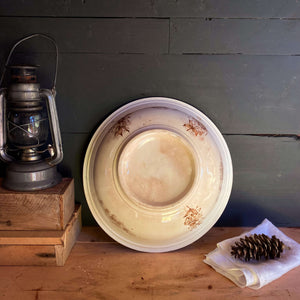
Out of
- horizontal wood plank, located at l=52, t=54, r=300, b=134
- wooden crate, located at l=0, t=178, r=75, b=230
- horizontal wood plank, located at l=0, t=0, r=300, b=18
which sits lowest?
wooden crate, located at l=0, t=178, r=75, b=230

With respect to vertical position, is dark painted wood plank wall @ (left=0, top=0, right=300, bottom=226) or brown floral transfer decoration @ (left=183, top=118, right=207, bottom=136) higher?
dark painted wood plank wall @ (left=0, top=0, right=300, bottom=226)

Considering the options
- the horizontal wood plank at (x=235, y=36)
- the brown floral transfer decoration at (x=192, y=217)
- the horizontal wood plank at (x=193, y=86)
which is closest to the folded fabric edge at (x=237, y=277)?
the brown floral transfer decoration at (x=192, y=217)

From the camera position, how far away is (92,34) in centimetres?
88

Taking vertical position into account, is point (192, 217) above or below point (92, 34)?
below

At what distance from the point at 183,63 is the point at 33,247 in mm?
611

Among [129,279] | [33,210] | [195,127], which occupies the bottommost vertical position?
[129,279]

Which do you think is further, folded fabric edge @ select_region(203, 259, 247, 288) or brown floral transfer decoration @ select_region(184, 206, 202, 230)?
brown floral transfer decoration @ select_region(184, 206, 202, 230)

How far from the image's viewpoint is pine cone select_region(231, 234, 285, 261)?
796mm

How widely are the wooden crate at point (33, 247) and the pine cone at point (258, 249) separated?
0.43m

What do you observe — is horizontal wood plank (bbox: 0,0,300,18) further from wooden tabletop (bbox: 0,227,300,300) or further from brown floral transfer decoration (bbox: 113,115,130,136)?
wooden tabletop (bbox: 0,227,300,300)

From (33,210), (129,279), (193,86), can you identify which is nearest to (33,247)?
(33,210)

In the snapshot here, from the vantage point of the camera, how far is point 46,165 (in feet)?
2.78

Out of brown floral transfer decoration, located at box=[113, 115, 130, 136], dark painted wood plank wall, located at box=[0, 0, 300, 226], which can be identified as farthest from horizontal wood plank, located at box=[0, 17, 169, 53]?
brown floral transfer decoration, located at box=[113, 115, 130, 136]

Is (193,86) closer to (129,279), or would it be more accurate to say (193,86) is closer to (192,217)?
(192,217)
